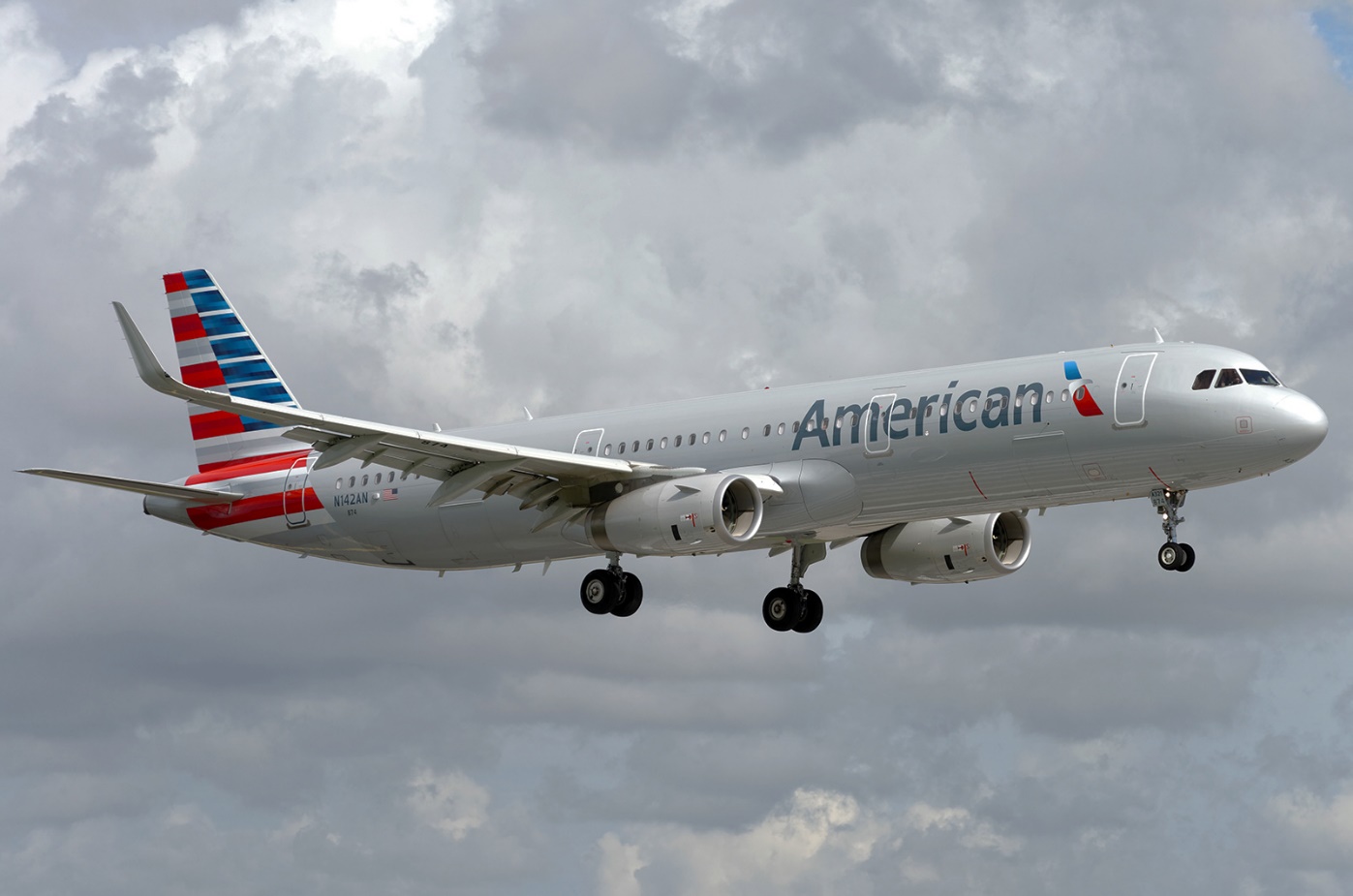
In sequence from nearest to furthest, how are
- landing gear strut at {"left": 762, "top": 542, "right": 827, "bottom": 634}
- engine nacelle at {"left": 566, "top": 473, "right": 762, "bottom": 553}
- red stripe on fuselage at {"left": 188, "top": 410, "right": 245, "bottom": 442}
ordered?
engine nacelle at {"left": 566, "top": 473, "right": 762, "bottom": 553} → landing gear strut at {"left": 762, "top": 542, "right": 827, "bottom": 634} → red stripe on fuselage at {"left": 188, "top": 410, "right": 245, "bottom": 442}

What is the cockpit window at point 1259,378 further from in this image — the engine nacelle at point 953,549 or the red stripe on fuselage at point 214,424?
the red stripe on fuselage at point 214,424

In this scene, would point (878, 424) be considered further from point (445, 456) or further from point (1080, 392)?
point (445, 456)

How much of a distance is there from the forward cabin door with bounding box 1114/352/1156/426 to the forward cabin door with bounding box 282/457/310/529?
25.1 meters

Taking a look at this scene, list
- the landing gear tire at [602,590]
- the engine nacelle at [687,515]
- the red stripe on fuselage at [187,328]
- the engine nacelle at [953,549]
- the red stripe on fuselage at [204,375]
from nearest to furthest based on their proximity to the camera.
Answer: the engine nacelle at [687,515] → the landing gear tire at [602,590] → the engine nacelle at [953,549] → the red stripe on fuselage at [204,375] → the red stripe on fuselage at [187,328]

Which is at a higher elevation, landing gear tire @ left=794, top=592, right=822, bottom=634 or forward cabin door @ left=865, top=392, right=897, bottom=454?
forward cabin door @ left=865, top=392, right=897, bottom=454

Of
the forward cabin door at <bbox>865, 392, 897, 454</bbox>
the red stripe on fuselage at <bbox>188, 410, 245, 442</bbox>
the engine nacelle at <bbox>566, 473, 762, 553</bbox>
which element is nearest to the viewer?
the forward cabin door at <bbox>865, 392, 897, 454</bbox>

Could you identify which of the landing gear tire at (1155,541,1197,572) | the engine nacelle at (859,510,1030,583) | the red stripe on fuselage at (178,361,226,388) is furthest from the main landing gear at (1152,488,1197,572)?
the red stripe on fuselage at (178,361,226,388)

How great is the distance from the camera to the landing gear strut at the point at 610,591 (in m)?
53.7

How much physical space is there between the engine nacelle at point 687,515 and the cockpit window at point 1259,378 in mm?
11947

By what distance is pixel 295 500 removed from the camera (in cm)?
5794

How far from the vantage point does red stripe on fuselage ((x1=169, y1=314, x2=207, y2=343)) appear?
6288 centimetres

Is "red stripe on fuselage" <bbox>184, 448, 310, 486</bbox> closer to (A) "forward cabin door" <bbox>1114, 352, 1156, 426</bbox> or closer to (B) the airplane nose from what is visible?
(A) "forward cabin door" <bbox>1114, 352, 1156, 426</bbox>

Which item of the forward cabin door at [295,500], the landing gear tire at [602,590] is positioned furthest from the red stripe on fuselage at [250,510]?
the landing gear tire at [602,590]

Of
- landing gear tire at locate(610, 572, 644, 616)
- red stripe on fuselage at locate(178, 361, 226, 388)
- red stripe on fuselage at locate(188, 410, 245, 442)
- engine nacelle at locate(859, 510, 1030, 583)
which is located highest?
red stripe on fuselage at locate(178, 361, 226, 388)
